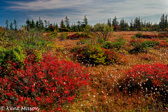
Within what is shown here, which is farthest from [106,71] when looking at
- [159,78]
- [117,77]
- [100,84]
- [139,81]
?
[159,78]

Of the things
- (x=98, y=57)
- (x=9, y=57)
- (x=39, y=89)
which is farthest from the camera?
(x=98, y=57)

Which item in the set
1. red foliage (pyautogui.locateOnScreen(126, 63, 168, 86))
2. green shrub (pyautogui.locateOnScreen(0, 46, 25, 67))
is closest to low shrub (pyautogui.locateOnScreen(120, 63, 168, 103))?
red foliage (pyautogui.locateOnScreen(126, 63, 168, 86))

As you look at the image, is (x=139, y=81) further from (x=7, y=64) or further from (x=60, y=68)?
(x=7, y=64)

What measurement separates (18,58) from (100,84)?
3.93 meters

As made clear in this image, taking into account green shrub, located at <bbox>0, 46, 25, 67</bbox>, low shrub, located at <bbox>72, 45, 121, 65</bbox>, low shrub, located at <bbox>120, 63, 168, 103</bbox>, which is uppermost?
green shrub, located at <bbox>0, 46, 25, 67</bbox>

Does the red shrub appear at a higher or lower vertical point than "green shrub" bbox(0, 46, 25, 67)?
lower

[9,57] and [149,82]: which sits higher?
[9,57]

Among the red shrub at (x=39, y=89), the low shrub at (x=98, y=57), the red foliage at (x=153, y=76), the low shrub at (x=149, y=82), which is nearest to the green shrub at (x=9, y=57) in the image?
the red shrub at (x=39, y=89)

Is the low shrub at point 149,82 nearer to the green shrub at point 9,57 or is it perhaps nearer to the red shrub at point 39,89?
the red shrub at point 39,89

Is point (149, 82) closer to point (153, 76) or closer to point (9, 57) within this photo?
point (153, 76)

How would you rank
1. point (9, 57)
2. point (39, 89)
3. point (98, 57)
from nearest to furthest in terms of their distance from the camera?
1. point (39, 89)
2. point (9, 57)
3. point (98, 57)

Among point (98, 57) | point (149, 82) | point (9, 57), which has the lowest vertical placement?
point (149, 82)

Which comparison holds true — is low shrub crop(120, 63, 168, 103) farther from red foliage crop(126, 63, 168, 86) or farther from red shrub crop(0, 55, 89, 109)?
red shrub crop(0, 55, 89, 109)

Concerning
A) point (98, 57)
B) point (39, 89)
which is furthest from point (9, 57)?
point (98, 57)
